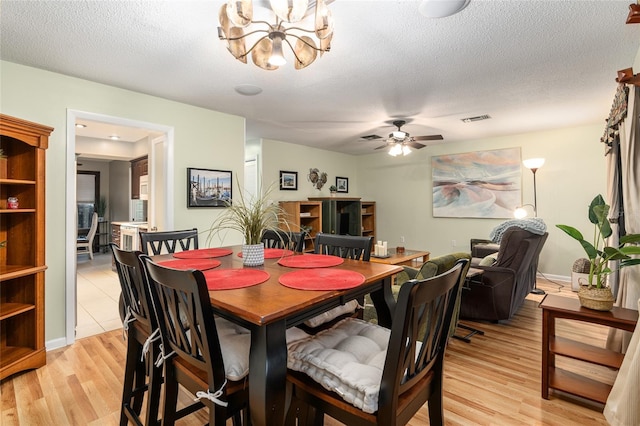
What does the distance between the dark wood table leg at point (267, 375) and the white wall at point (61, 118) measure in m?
2.65

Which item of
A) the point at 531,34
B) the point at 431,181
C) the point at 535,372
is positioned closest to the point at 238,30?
the point at 531,34

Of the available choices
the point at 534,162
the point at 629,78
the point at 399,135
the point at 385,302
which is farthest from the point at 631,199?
A: the point at 534,162

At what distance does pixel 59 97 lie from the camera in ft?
8.84

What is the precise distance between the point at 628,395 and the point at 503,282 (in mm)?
1691

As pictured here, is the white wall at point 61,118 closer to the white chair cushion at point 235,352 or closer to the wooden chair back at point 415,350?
the white chair cushion at point 235,352

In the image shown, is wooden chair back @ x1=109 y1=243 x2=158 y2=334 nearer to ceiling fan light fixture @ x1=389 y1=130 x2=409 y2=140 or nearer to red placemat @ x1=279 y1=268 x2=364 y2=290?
red placemat @ x1=279 y1=268 x2=364 y2=290

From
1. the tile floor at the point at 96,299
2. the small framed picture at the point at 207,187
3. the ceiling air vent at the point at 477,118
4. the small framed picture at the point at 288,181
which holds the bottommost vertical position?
the tile floor at the point at 96,299

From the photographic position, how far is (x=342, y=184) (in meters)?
7.07

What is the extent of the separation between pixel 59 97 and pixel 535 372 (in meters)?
4.45

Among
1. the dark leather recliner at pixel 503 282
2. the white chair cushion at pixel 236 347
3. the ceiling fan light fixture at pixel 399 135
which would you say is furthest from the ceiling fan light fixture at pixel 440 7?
the ceiling fan light fixture at pixel 399 135

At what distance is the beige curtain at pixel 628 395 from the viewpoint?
1.34 m

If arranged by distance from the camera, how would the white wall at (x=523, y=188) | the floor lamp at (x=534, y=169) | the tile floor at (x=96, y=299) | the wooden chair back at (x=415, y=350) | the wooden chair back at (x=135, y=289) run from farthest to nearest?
the white wall at (x=523, y=188) < the floor lamp at (x=534, y=169) < the tile floor at (x=96, y=299) < the wooden chair back at (x=135, y=289) < the wooden chair back at (x=415, y=350)

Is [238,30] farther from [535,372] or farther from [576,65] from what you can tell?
[535,372]

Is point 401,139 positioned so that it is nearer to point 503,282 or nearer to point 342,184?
point 503,282
